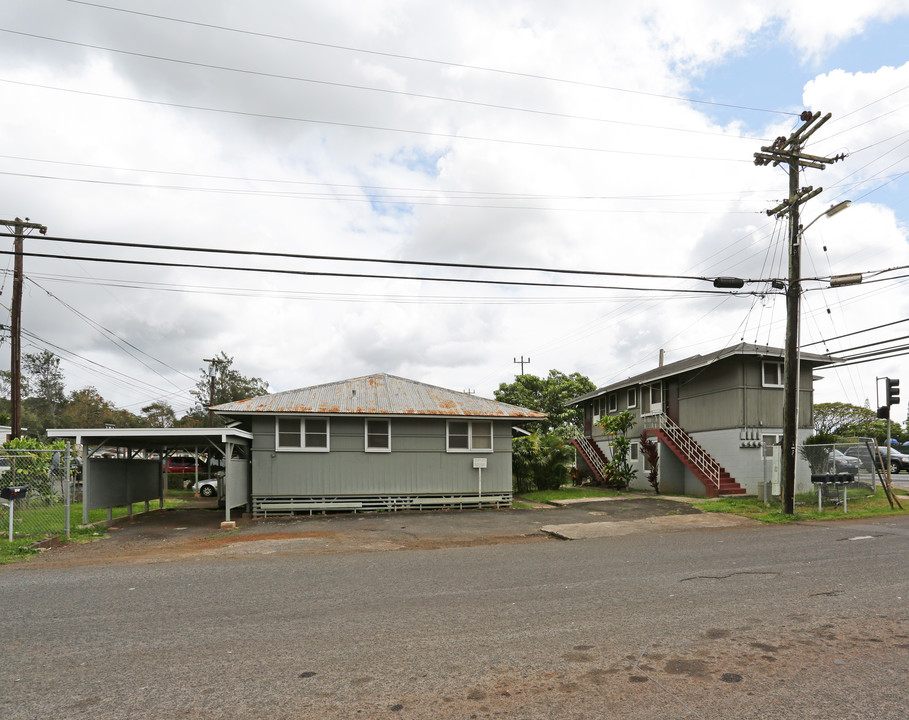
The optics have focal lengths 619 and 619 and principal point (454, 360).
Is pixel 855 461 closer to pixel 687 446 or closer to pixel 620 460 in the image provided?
pixel 687 446

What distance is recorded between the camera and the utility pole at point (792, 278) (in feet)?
53.4

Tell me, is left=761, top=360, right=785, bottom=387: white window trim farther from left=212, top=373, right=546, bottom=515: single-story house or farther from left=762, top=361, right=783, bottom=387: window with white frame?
left=212, top=373, right=546, bottom=515: single-story house

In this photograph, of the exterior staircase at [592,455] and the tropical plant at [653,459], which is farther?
the exterior staircase at [592,455]

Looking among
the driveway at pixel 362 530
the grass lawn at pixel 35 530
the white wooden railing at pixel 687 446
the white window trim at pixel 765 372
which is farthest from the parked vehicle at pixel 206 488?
the white window trim at pixel 765 372

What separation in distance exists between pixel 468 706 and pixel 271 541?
10158 mm

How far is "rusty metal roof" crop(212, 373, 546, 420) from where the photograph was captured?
18.8 m

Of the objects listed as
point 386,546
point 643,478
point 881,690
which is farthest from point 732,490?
point 881,690

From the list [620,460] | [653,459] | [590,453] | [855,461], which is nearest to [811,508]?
[855,461]

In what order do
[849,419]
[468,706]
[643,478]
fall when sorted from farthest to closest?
[849,419], [643,478], [468,706]

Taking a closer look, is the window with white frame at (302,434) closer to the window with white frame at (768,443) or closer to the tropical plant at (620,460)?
the tropical plant at (620,460)

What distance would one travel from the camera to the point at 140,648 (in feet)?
18.2

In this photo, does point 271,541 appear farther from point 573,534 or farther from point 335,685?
point 335,685

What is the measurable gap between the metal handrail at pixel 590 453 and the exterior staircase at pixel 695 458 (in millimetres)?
3880

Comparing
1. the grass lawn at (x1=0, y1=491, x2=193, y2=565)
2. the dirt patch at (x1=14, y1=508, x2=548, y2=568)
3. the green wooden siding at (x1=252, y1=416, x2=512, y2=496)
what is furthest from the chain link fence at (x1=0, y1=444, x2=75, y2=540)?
the green wooden siding at (x1=252, y1=416, x2=512, y2=496)
